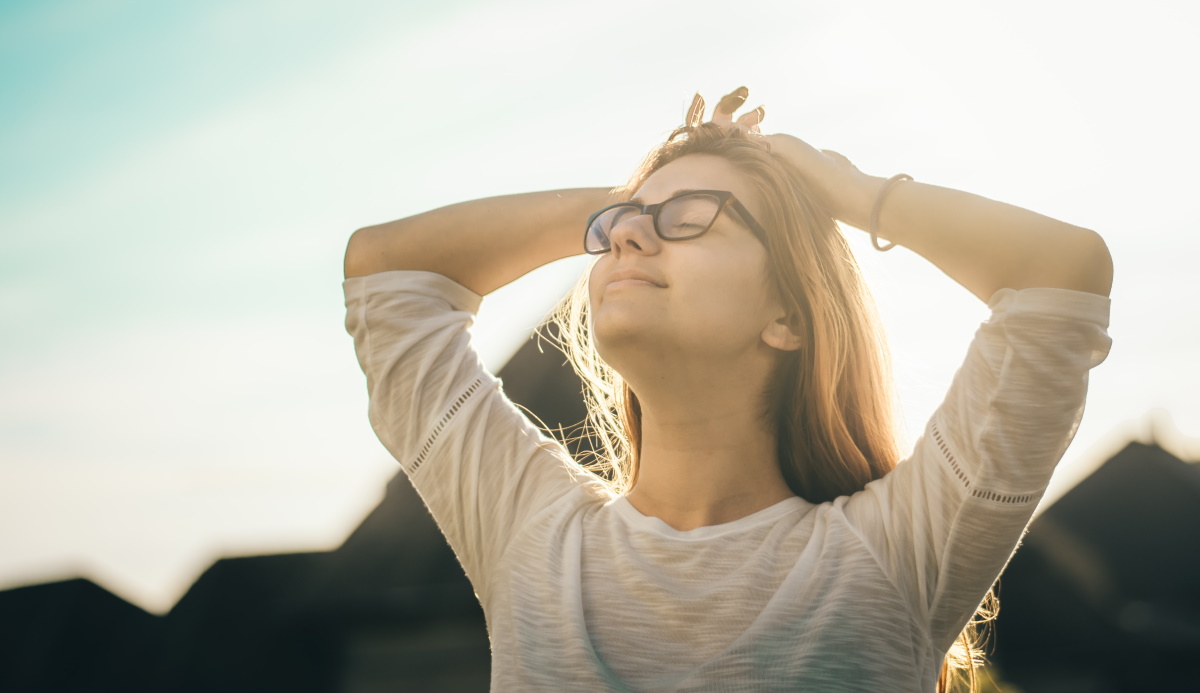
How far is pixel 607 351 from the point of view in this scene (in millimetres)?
2398

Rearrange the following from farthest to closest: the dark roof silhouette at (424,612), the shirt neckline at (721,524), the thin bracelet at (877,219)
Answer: the dark roof silhouette at (424,612) < the shirt neckline at (721,524) < the thin bracelet at (877,219)

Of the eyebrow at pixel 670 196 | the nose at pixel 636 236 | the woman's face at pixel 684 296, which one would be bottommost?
the woman's face at pixel 684 296

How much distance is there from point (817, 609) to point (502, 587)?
802 mm

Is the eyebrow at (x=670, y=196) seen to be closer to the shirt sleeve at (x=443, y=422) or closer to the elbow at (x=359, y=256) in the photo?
the shirt sleeve at (x=443, y=422)

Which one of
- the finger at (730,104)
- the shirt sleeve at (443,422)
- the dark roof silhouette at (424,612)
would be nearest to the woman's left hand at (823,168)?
the finger at (730,104)

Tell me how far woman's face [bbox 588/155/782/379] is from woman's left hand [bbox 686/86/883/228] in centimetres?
17

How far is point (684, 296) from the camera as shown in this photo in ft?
7.64

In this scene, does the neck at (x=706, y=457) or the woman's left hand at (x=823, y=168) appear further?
the neck at (x=706, y=457)

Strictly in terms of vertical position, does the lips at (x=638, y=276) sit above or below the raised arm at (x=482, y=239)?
below

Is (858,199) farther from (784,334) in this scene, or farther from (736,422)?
(736,422)

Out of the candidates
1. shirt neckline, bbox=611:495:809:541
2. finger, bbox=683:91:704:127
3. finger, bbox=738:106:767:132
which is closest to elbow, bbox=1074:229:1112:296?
shirt neckline, bbox=611:495:809:541

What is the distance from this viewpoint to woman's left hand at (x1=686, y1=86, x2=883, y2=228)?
2.22m

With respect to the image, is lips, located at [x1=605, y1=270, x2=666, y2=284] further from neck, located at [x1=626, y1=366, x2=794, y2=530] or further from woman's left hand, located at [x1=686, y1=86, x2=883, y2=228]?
woman's left hand, located at [x1=686, y1=86, x2=883, y2=228]

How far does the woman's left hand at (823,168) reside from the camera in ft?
7.29
